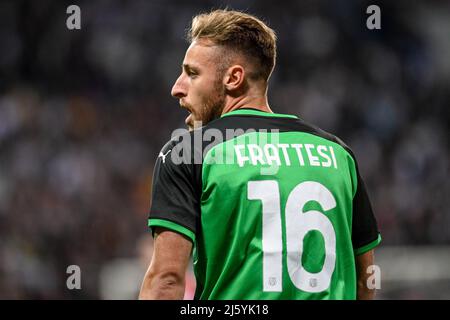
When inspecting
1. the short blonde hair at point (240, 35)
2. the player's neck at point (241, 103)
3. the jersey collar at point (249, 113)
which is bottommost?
the jersey collar at point (249, 113)

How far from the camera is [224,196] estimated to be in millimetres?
2787

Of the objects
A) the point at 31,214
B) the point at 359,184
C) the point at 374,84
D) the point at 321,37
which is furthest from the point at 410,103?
the point at 359,184

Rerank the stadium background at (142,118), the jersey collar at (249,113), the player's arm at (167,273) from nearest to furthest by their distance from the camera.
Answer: the player's arm at (167,273)
the jersey collar at (249,113)
the stadium background at (142,118)

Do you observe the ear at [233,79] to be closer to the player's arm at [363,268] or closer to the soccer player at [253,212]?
the soccer player at [253,212]

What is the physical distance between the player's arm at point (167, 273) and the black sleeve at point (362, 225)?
2.31ft

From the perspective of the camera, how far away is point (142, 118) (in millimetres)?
12273

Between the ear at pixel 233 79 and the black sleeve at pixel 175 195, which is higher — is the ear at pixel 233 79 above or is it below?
above

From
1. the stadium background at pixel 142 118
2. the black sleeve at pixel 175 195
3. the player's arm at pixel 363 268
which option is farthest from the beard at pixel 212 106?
the stadium background at pixel 142 118

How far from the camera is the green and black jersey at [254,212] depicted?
278 cm

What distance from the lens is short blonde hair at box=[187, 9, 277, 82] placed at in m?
3.07

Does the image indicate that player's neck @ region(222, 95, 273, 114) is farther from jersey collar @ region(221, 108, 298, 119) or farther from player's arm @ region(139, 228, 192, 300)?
player's arm @ region(139, 228, 192, 300)

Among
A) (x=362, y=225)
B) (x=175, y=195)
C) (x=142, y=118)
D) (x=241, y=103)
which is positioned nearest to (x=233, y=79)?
(x=241, y=103)

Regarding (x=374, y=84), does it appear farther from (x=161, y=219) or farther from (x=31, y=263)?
(x=161, y=219)
